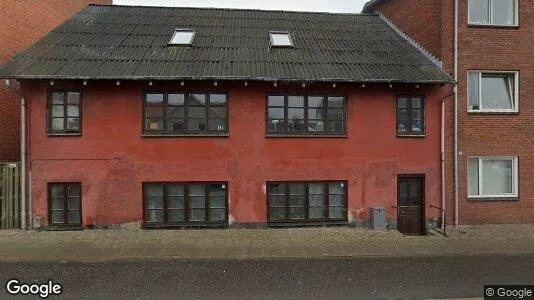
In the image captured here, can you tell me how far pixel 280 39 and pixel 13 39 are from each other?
9944 mm

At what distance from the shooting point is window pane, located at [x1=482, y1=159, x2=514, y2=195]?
1203cm

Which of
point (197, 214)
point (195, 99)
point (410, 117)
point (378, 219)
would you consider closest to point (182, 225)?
point (197, 214)

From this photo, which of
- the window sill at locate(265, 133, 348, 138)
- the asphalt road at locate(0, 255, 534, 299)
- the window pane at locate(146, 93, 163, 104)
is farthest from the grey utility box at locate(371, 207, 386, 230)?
the window pane at locate(146, 93, 163, 104)

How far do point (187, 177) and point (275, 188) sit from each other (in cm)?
269

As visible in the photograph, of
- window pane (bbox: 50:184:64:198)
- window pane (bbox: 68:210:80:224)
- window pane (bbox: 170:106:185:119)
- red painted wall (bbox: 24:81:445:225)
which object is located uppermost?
window pane (bbox: 170:106:185:119)

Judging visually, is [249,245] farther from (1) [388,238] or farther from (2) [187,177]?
(1) [388,238]

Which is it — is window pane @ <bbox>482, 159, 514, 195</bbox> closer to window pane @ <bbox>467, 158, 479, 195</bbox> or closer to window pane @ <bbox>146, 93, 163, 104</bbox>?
window pane @ <bbox>467, 158, 479, 195</bbox>

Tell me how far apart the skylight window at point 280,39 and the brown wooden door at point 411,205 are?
19.2 feet

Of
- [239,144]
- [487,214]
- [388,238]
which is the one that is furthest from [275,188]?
[487,214]

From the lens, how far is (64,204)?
10.8 meters

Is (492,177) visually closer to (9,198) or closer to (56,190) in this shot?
(56,190)

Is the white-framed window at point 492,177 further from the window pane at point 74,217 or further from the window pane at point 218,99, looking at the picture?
the window pane at point 74,217

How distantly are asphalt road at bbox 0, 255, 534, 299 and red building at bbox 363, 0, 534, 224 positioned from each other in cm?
359

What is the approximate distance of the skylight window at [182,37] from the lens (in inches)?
475
